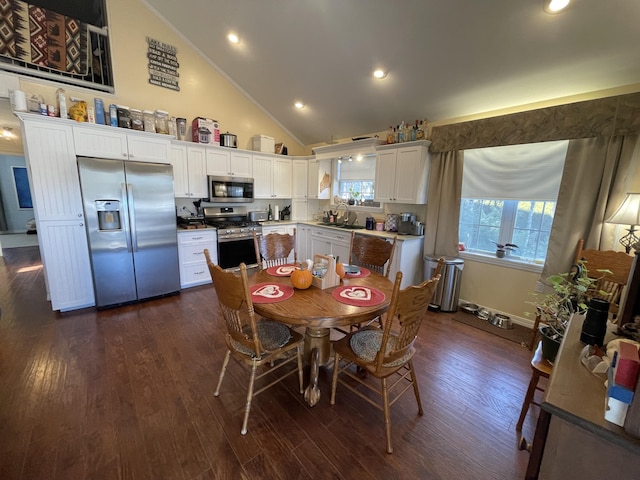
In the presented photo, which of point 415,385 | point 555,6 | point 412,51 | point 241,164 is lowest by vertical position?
point 415,385

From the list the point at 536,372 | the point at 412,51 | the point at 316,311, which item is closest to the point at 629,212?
the point at 536,372

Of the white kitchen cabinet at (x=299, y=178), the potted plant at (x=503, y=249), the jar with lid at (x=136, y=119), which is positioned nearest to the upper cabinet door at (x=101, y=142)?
the jar with lid at (x=136, y=119)

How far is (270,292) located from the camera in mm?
1827

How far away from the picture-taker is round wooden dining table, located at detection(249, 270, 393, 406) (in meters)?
1.53

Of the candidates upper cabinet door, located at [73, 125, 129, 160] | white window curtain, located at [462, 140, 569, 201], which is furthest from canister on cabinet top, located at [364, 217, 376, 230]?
upper cabinet door, located at [73, 125, 129, 160]

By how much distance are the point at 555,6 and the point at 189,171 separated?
14.3ft

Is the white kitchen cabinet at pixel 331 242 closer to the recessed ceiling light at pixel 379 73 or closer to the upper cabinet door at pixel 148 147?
the recessed ceiling light at pixel 379 73

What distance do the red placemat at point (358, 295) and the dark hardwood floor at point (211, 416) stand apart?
797 millimetres

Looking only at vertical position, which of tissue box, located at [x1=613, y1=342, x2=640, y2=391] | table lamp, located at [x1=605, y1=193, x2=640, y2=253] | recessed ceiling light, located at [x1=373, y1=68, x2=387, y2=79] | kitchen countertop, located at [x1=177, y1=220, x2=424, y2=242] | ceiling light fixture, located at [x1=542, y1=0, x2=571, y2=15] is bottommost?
kitchen countertop, located at [x1=177, y1=220, x2=424, y2=242]

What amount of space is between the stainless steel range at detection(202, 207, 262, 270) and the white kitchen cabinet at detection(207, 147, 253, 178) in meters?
0.66

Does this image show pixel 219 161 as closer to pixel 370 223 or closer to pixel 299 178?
pixel 299 178

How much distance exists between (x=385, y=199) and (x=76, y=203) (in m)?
3.99

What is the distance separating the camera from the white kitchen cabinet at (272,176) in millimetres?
4762

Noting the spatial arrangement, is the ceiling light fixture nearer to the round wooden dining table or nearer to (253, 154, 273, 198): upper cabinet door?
the round wooden dining table
